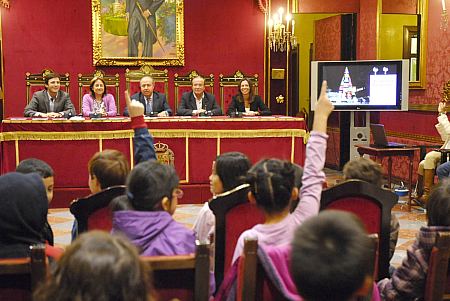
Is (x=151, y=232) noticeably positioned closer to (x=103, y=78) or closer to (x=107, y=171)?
(x=107, y=171)

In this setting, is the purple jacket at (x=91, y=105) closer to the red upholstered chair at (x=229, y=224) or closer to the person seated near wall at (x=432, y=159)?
the person seated near wall at (x=432, y=159)

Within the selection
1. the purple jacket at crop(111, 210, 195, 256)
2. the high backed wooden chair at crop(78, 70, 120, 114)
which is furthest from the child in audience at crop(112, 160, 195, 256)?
the high backed wooden chair at crop(78, 70, 120, 114)

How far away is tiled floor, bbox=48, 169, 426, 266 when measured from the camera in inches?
212

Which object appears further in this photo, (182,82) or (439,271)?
(182,82)

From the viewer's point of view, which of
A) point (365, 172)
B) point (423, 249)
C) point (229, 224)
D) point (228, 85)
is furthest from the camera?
point (228, 85)

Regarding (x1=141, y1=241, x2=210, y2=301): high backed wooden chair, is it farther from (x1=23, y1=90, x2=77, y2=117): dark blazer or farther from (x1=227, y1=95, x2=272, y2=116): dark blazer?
(x1=227, y1=95, x2=272, y2=116): dark blazer

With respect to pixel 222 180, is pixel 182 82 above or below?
above

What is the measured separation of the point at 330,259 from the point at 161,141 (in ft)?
18.6

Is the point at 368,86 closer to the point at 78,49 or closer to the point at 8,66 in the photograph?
the point at 78,49

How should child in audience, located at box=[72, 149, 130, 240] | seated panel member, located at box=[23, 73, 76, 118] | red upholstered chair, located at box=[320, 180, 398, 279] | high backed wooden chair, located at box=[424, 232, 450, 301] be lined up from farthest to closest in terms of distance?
seated panel member, located at box=[23, 73, 76, 118] → child in audience, located at box=[72, 149, 130, 240] → red upholstered chair, located at box=[320, 180, 398, 279] → high backed wooden chair, located at box=[424, 232, 450, 301]

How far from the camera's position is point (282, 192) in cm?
220

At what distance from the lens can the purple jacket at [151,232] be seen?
6.91 ft

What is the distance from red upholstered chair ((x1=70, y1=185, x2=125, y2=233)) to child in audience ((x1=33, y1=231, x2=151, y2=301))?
1438mm

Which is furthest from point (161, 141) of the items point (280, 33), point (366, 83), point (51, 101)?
point (366, 83)
